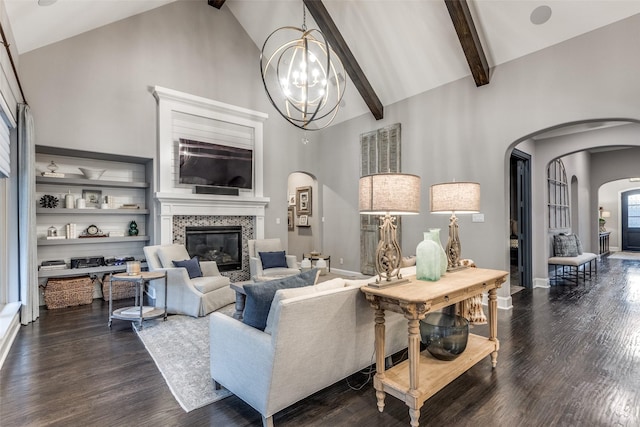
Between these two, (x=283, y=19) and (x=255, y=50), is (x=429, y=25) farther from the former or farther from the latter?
(x=255, y=50)

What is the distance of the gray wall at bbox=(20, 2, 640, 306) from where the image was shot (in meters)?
3.92

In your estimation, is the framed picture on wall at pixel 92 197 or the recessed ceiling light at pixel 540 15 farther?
the framed picture on wall at pixel 92 197

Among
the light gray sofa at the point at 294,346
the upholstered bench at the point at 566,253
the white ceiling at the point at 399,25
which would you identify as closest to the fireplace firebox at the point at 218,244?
the white ceiling at the point at 399,25

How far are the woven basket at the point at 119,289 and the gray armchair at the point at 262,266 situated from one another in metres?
1.96

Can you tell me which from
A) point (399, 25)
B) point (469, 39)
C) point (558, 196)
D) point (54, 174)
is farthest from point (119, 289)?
point (558, 196)

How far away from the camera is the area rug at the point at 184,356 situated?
234cm

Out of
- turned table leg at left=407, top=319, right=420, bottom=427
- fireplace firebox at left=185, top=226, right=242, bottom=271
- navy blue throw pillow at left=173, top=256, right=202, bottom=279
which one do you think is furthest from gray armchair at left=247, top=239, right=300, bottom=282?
turned table leg at left=407, top=319, right=420, bottom=427

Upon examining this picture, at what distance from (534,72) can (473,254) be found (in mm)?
2679

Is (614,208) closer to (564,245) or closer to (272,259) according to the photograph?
(564,245)

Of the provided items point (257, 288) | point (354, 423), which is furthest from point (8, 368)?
point (354, 423)

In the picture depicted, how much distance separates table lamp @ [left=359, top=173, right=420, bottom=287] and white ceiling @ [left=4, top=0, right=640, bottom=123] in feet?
11.2

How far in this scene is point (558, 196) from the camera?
273 inches

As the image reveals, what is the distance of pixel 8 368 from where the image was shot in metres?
2.74

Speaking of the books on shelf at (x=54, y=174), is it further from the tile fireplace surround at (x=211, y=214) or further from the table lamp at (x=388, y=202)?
the table lamp at (x=388, y=202)
